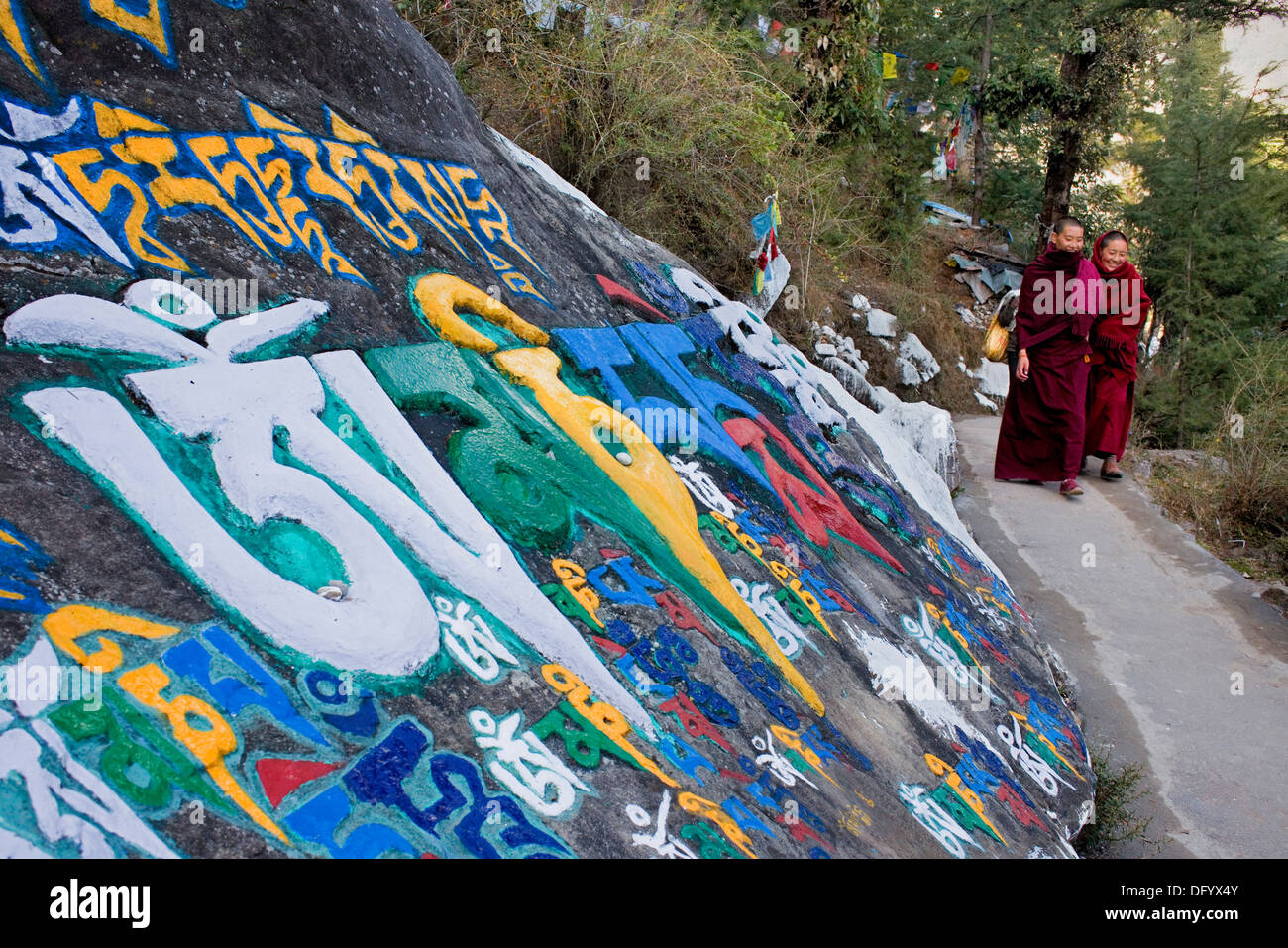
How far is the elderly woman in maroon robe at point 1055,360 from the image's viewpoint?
665cm

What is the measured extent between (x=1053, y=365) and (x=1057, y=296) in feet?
1.72

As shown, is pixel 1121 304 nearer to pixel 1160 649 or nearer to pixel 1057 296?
pixel 1057 296

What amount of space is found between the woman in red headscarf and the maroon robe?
0.16 meters

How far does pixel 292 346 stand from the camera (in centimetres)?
252

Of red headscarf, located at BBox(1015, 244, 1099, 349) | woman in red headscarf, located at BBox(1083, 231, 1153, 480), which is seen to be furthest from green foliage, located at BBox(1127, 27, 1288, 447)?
red headscarf, located at BBox(1015, 244, 1099, 349)

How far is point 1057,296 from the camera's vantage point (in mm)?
6730

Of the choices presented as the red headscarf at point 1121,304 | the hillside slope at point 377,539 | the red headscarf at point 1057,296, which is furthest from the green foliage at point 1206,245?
the hillside slope at point 377,539

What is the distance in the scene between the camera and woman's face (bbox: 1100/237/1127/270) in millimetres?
6688

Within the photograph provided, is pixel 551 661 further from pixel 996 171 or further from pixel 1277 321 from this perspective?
pixel 996 171

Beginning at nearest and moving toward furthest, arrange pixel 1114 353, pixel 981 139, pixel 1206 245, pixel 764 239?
pixel 1114 353 < pixel 764 239 < pixel 1206 245 < pixel 981 139

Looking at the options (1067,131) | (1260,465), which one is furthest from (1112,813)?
(1067,131)

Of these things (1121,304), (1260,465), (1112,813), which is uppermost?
(1121,304)

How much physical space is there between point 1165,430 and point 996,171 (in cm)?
826

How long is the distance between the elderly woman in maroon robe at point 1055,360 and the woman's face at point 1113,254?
21 cm
